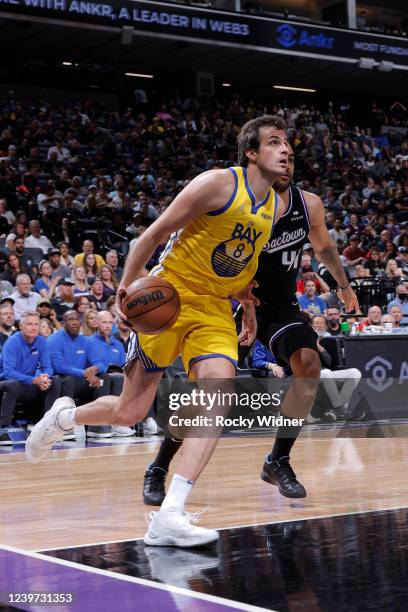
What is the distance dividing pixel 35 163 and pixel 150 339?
1345cm

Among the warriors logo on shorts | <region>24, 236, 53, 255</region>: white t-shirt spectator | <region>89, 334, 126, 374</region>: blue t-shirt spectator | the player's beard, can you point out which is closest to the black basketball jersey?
the player's beard

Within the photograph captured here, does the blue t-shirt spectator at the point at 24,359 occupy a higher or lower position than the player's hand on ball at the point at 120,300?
lower

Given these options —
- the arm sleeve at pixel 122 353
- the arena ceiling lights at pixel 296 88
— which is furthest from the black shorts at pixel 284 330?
the arena ceiling lights at pixel 296 88

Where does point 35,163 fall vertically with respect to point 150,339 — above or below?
above

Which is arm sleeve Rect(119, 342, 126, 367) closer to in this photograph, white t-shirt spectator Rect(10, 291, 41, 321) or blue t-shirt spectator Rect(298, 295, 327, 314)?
white t-shirt spectator Rect(10, 291, 41, 321)

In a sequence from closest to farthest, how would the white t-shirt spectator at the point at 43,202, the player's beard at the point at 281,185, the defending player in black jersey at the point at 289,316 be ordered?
the player's beard at the point at 281,185 → the defending player in black jersey at the point at 289,316 → the white t-shirt spectator at the point at 43,202

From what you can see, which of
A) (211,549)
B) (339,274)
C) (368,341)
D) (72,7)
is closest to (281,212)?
(339,274)

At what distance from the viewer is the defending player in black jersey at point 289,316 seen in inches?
195

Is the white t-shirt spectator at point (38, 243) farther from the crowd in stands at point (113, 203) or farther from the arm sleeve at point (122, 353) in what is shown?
the arm sleeve at point (122, 353)

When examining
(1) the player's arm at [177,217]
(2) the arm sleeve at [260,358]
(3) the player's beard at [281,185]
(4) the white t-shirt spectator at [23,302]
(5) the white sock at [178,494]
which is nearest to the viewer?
(5) the white sock at [178,494]

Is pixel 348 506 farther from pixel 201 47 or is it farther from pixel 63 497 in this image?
pixel 201 47

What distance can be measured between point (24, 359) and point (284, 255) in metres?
4.50

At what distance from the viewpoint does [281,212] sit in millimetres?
4914

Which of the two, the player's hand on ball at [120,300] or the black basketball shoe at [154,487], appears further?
the black basketball shoe at [154,487]
